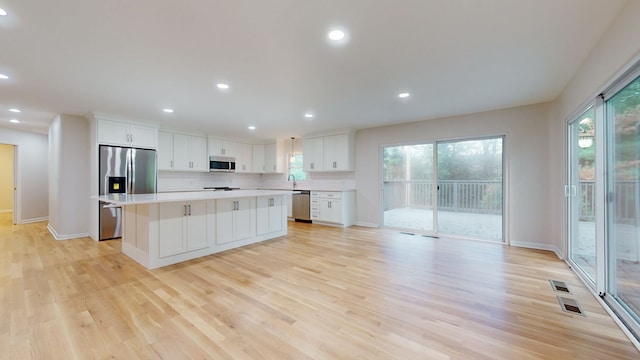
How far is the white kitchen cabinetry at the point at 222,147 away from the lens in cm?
686

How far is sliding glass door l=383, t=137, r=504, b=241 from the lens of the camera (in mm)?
4652

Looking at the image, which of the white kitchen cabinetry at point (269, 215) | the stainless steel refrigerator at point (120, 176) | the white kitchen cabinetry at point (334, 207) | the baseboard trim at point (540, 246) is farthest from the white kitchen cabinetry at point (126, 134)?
the baseboard trim at point (540, 246)

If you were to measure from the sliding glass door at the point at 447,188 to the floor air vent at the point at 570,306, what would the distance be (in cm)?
237

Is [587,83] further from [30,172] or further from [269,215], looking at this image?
[30,172]

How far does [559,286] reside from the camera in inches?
106

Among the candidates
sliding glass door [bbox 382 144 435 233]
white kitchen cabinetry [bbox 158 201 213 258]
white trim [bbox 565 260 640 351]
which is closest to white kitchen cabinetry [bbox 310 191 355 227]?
sliding glass door [bbox 382 144 435 233]

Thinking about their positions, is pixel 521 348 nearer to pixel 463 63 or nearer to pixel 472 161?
pixel 463 63

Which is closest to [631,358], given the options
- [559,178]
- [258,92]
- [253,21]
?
[559,178]

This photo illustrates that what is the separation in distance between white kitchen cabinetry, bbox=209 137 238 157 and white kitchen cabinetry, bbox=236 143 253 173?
0.14 meters

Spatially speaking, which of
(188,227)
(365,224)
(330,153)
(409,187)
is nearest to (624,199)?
(409,187)

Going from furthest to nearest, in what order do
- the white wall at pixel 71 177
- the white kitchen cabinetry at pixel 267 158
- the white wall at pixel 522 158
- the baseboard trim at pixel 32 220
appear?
the white kitchen cabinetry at pixel 267 158
the baseboard trim at pixel 32 220
the white wall at pixel 71 177
the white wall at pixel 522 158

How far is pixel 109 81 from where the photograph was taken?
3.11 metres

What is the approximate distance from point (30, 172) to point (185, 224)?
6459 mm

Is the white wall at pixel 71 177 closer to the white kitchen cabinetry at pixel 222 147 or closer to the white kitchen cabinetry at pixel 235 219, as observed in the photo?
the white kitchen cabinetry at pixel 222 147
